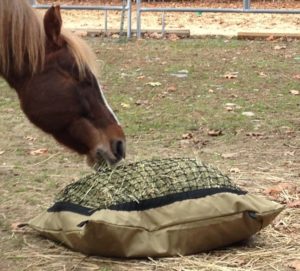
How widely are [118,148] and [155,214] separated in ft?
1.32

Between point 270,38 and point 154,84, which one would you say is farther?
point 270,38

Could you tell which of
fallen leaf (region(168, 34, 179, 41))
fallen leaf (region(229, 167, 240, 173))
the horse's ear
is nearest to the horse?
the horse's ear

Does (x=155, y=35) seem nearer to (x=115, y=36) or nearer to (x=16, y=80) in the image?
(x=115, y=36)

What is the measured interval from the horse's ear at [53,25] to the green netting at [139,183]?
2.41 ft

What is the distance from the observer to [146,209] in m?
3.22

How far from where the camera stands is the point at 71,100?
3.34m

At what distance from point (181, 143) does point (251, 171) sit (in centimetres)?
95

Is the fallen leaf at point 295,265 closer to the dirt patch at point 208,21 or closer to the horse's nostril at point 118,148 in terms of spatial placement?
the horse's nostril at point 118,148

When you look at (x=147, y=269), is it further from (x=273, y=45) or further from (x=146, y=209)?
(x=273, y=45)

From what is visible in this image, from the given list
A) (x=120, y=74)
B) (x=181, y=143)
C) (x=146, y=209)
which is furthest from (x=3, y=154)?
(x=120, y=74)

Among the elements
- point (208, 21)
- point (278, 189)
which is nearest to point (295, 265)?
point (278, 189)

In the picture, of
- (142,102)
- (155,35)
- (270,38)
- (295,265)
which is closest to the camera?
(295,265)

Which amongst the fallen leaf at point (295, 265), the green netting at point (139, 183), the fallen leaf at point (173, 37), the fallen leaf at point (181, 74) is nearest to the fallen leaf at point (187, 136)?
the green netting at point (139, 183)

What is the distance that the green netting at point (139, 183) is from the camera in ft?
10.8
